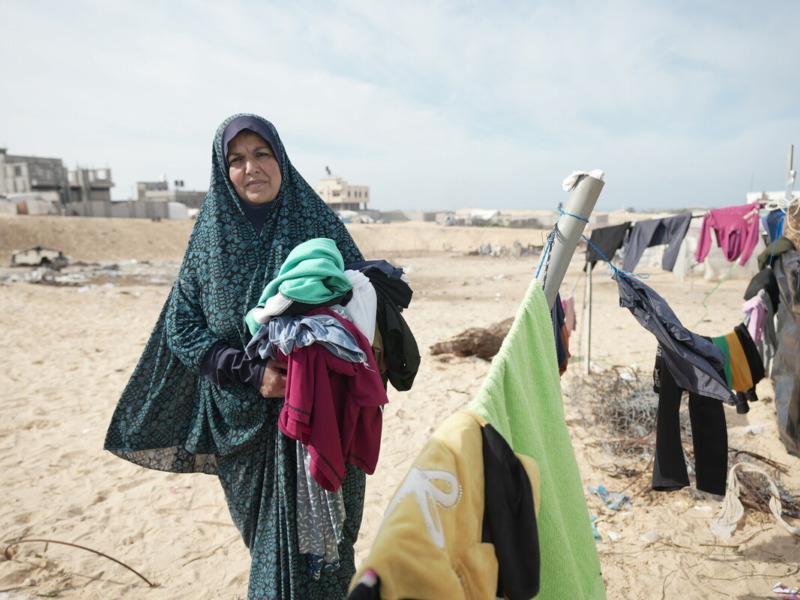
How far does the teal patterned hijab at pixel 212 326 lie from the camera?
6.05ft

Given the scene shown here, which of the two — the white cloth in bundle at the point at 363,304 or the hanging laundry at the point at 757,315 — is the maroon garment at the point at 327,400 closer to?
the white cloth in bundle at the point at 363,304

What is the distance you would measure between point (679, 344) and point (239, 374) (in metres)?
1.64

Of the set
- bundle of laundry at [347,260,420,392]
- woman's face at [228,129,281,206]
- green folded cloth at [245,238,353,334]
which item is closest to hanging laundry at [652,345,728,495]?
bundle of laundry at [347,260,420,392]

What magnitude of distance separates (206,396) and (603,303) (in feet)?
37.4

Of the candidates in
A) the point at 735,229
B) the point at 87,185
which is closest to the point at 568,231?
the point at 735,229

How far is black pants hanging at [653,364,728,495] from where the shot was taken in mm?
2133

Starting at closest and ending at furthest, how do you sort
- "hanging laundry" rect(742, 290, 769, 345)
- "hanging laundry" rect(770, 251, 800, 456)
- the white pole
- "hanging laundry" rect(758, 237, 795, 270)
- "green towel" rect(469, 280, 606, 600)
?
"green towel" rect(469, 280, 606, 600) → the white pole → "hanging laundry" rect(770, 251, 800, 456) → "hanging laundry" rect(758, 237, 795, 270) → "hanging laundry" rect(742, 290, 769, 345)

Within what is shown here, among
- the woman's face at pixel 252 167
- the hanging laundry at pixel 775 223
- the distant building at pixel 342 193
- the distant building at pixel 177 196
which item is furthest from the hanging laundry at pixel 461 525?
the distant building at pixel 342 193

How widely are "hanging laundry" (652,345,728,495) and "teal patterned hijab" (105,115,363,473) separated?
1.44 m

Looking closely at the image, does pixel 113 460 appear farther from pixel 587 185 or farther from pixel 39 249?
pixel 39 249

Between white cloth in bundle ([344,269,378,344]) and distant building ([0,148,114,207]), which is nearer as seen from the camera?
white cloth in bundle ([344,269,378,344])

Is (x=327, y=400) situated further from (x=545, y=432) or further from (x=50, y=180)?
(x=50, y=180)

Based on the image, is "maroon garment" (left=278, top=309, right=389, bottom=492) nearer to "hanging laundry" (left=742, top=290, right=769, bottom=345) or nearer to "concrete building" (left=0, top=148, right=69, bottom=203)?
"hanging laundry" (left=742, top=290, right=769, bottom=345)

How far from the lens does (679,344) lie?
1909 mm
